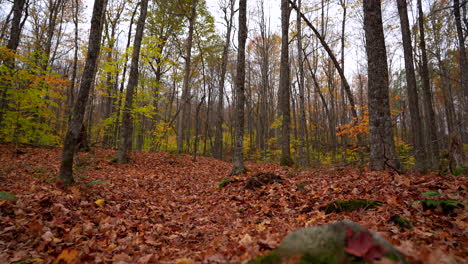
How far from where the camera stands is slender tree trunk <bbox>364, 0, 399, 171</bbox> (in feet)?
18.2

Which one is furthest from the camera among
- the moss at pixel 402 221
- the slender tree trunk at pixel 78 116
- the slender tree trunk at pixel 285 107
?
the slender tree trunk at pixel 285 107

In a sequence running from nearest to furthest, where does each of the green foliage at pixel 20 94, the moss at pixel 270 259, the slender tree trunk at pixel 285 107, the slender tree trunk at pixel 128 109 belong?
1. the moss at pixel 270 259
2. the green foliage at pixel 20 94
3. the slender tree trunk at pixel 128 109
4. the slender tree trunk at pixel 285 107

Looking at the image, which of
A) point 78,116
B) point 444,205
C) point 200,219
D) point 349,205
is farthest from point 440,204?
point 78,116

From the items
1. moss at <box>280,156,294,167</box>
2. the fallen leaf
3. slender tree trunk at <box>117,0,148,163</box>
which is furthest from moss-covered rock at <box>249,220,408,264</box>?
slender tree trunk at <box>117,0,148,163</box>

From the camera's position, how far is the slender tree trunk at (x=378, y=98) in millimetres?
5547

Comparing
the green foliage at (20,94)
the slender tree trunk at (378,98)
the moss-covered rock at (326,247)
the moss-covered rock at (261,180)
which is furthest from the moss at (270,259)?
the green foliage at (20,94)

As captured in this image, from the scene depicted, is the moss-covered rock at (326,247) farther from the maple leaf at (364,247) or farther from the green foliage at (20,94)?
the green foliage at (20,94)

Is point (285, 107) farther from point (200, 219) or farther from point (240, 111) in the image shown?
point (200, 219)

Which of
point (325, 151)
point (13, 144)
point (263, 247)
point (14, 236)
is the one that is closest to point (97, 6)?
point (14, 236)

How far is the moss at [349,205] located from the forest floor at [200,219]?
0.13 meters

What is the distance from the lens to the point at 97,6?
227 inches

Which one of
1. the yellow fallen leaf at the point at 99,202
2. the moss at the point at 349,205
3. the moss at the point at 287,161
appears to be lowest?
the yellow fallen leaf at the point at 99,202

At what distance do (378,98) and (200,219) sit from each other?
5224 mm

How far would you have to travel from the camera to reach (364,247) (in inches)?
59.2
